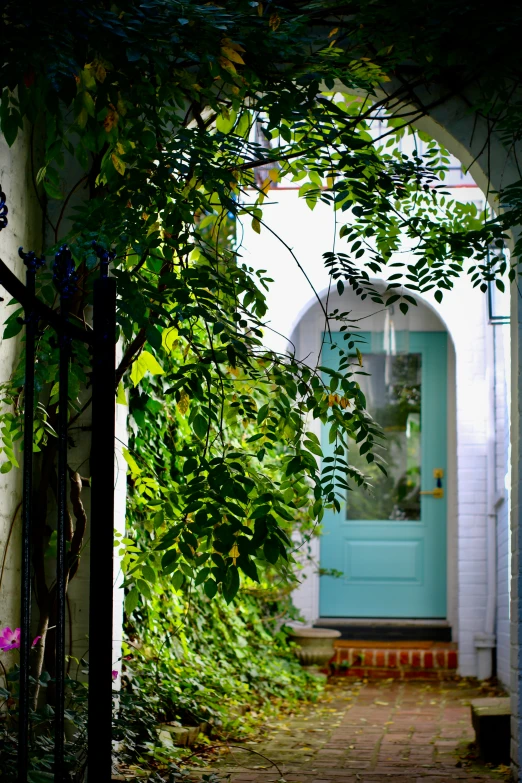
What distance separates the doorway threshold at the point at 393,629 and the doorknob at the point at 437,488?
40.9 inches

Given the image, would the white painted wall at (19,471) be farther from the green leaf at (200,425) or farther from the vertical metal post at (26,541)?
the vertical metal post at (26,541)

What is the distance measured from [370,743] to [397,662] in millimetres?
2457

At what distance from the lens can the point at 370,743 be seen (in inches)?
189

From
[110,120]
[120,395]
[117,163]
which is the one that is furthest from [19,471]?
[110,120]

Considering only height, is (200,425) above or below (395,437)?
below

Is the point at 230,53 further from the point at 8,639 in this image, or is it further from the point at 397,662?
the point at 397,662

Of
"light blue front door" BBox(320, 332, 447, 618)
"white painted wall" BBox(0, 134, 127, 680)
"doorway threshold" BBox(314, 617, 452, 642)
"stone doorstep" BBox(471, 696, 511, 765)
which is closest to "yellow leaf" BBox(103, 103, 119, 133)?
"white painted wall" BBox(0, 134, 127, 680)

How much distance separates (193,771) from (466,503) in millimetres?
4066

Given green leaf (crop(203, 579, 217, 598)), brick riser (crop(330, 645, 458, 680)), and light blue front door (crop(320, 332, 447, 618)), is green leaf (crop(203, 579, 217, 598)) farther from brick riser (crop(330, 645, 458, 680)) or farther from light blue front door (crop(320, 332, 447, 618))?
light blue front door (crop(320, 332, 447, 618))

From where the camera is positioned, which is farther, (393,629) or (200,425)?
(393,629)

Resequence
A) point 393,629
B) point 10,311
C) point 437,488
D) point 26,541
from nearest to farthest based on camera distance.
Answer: point 26,541
point 10,311
point 393,629
point 437,488

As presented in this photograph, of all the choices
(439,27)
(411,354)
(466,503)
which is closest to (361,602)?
(466,503)

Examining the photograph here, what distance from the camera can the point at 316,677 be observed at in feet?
22.0

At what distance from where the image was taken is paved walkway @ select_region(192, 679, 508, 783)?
Result: 4016 millimetres
